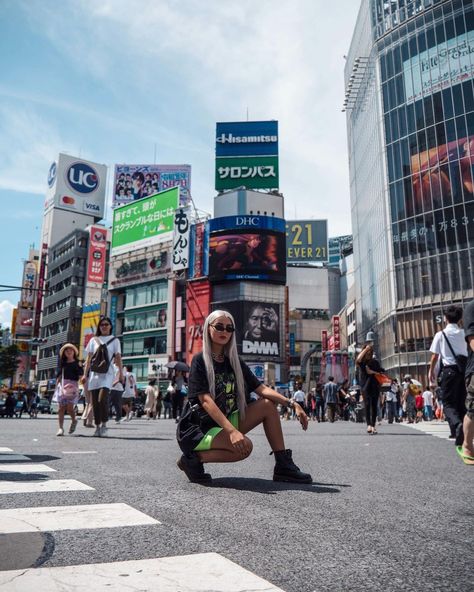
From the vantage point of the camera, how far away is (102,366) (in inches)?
338

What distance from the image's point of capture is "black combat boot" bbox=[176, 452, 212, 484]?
375 cm

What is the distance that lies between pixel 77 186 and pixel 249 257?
52.7 meters

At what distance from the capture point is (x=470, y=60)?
147 ft

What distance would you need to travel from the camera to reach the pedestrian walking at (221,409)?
3.64 m

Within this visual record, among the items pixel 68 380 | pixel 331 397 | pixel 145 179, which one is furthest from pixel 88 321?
pixel 68 380

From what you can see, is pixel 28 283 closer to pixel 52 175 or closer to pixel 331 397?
pixel 52 175

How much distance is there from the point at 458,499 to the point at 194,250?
59462 mm

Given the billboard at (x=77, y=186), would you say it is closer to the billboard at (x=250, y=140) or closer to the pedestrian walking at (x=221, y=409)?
the billboard at (x=250, y=140)

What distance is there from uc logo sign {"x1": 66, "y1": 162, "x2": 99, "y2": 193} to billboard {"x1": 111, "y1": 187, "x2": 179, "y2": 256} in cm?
2890

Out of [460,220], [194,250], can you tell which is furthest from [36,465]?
[194,250]

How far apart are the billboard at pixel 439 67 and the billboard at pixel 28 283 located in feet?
206

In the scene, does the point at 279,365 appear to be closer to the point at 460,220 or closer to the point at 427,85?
the point at 460,220

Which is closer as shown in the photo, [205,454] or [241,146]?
[205,454]

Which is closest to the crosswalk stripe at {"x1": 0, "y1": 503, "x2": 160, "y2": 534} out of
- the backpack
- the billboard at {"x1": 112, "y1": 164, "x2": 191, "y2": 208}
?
the backpack
